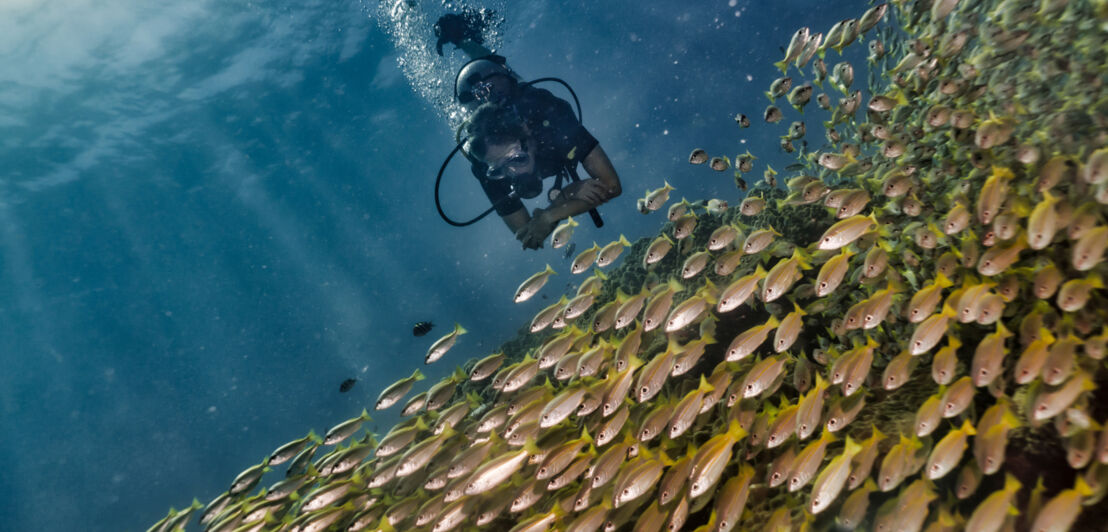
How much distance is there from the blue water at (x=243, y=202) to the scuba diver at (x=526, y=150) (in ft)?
57.9

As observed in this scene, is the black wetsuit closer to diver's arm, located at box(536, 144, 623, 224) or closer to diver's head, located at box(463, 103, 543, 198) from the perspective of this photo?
diver's head, located at box(463, 103, 543, 198)

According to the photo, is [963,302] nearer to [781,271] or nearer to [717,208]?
[781,271]

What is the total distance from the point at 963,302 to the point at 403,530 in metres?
4.31

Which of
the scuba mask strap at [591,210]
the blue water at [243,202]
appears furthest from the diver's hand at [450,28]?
the blue water at [243,202]

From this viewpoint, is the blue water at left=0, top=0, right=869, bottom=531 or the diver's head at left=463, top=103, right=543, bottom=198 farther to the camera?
the blue water at left=0, top=0, right=869, bottom=531

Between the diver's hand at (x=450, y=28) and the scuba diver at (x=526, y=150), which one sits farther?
the diver's hand at (x=450, y=28)

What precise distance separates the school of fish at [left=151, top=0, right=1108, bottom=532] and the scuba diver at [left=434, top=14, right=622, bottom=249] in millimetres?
1776

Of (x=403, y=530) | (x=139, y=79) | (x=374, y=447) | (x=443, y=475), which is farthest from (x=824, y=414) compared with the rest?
(x=139, y=79)

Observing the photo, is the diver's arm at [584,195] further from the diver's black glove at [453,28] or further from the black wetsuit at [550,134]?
the diver's black glove at [453,28]

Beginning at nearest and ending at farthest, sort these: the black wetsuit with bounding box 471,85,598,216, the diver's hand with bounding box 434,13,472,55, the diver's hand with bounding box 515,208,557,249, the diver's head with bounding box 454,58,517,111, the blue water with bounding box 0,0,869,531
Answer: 1. the diver's hand with bounding box 515,208,557,249
2. the black wetsuit with bounding box 471,85,598,216
3. the diver's head with bounding box 454,58,517,111
4. the diver's hand with bounding box 434,13,472,55
5. the blue water with bounding box 0,0,869,531

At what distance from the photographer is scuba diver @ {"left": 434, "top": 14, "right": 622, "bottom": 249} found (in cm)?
622

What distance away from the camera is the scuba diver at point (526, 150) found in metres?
6.22

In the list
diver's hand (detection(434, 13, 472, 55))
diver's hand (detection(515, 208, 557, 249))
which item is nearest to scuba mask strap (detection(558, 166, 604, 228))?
diver's hand (detection(515, 208, 557, 249))

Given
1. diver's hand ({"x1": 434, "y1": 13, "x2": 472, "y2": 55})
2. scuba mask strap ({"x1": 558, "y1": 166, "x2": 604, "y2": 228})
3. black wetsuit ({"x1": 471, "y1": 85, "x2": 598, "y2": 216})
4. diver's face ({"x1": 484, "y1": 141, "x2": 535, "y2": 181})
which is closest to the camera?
diver's face ({"x1": 484, "y1": 141, "x2": 535, "y2": 181})
